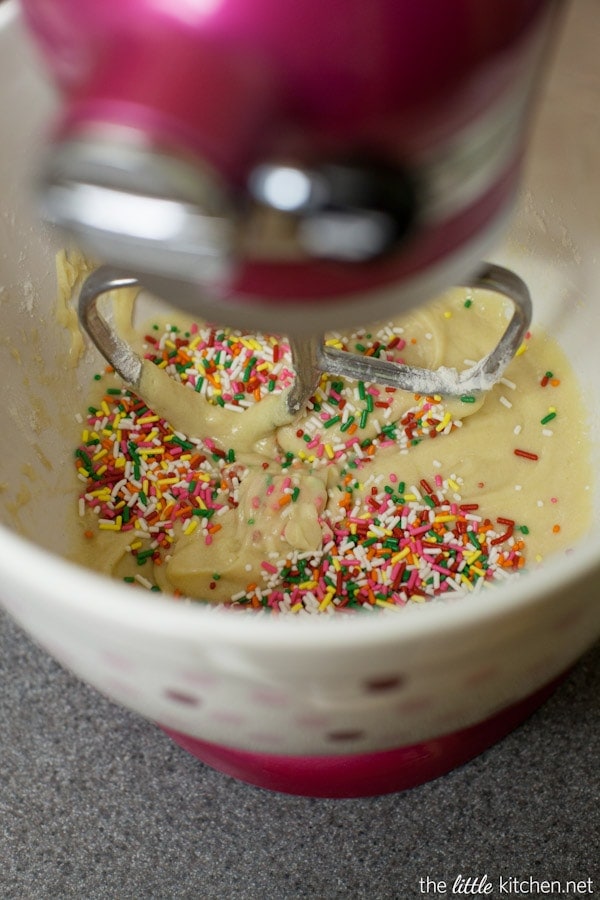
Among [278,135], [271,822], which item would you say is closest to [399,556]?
[271,822]

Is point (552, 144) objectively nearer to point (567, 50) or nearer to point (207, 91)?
point (567, 50)

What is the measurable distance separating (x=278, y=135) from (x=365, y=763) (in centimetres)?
61

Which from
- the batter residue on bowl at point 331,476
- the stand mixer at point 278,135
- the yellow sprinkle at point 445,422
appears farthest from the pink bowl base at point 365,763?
the stand mixer at point 278,135

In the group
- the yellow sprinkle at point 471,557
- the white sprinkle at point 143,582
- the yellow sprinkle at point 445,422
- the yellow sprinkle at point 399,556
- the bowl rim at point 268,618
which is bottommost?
the white sprinkle at point 143,582

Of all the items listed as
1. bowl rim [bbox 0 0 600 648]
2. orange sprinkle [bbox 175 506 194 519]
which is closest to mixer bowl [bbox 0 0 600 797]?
bowl rim [bbox 0 0 600 648]

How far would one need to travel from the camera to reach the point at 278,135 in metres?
0.36

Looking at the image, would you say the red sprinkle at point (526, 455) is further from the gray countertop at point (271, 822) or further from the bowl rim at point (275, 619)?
the bowl rim at point (275, 619)

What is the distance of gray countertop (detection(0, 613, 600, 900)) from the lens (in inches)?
33.4

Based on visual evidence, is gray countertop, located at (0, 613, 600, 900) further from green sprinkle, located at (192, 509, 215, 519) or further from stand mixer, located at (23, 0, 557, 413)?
stand mixer, located at (23, 0, 557, 413)

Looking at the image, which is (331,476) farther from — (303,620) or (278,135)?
(278,135)

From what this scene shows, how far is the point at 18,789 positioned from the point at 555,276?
0.76 metres

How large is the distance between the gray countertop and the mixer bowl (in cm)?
4

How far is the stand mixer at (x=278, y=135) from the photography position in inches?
13.5

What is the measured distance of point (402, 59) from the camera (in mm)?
368
